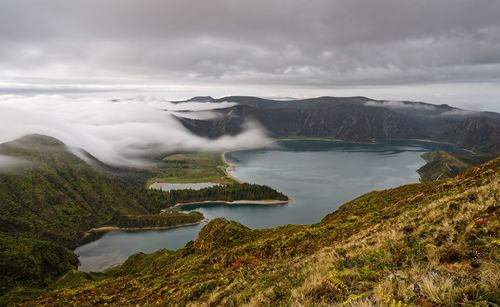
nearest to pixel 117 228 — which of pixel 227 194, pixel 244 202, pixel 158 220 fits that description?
pixel 158 220

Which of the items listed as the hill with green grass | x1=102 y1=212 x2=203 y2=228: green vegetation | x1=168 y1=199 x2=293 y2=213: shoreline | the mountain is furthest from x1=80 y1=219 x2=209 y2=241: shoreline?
x1=168 y1=199 x2=293 y2=213: shoreline

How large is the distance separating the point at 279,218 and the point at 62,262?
94.7 m

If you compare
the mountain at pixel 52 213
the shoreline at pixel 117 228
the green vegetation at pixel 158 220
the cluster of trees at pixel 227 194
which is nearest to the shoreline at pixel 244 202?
the cluster of trees at pixel 227 194

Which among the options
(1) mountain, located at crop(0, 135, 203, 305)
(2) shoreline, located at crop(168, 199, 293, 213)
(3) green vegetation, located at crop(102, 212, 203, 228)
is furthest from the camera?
(2) shoreline, located at crop(168, 199, 293, 213)

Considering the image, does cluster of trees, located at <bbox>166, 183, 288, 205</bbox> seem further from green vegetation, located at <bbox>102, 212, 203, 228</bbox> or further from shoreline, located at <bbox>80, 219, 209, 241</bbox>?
shoreline, located at <bbox>80, 219, 209, 241</bbox>

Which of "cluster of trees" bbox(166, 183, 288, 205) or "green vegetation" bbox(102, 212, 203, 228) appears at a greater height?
"cluster of trees" bbox(166, 183, 288, 205)

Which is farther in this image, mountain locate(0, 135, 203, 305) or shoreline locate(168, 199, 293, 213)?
shoreline locate(168, 199, 293, 213)

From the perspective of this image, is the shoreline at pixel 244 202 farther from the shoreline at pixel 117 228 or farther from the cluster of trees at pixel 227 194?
the shoreline at pixel 117 228

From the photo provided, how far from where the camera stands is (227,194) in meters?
171

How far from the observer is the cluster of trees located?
159 m

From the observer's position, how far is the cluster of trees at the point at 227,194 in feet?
522

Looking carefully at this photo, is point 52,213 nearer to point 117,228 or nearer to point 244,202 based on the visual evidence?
point 117,228

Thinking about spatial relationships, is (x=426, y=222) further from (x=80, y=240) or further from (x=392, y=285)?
(x=80, y=240)

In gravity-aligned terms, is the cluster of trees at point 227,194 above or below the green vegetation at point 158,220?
above
